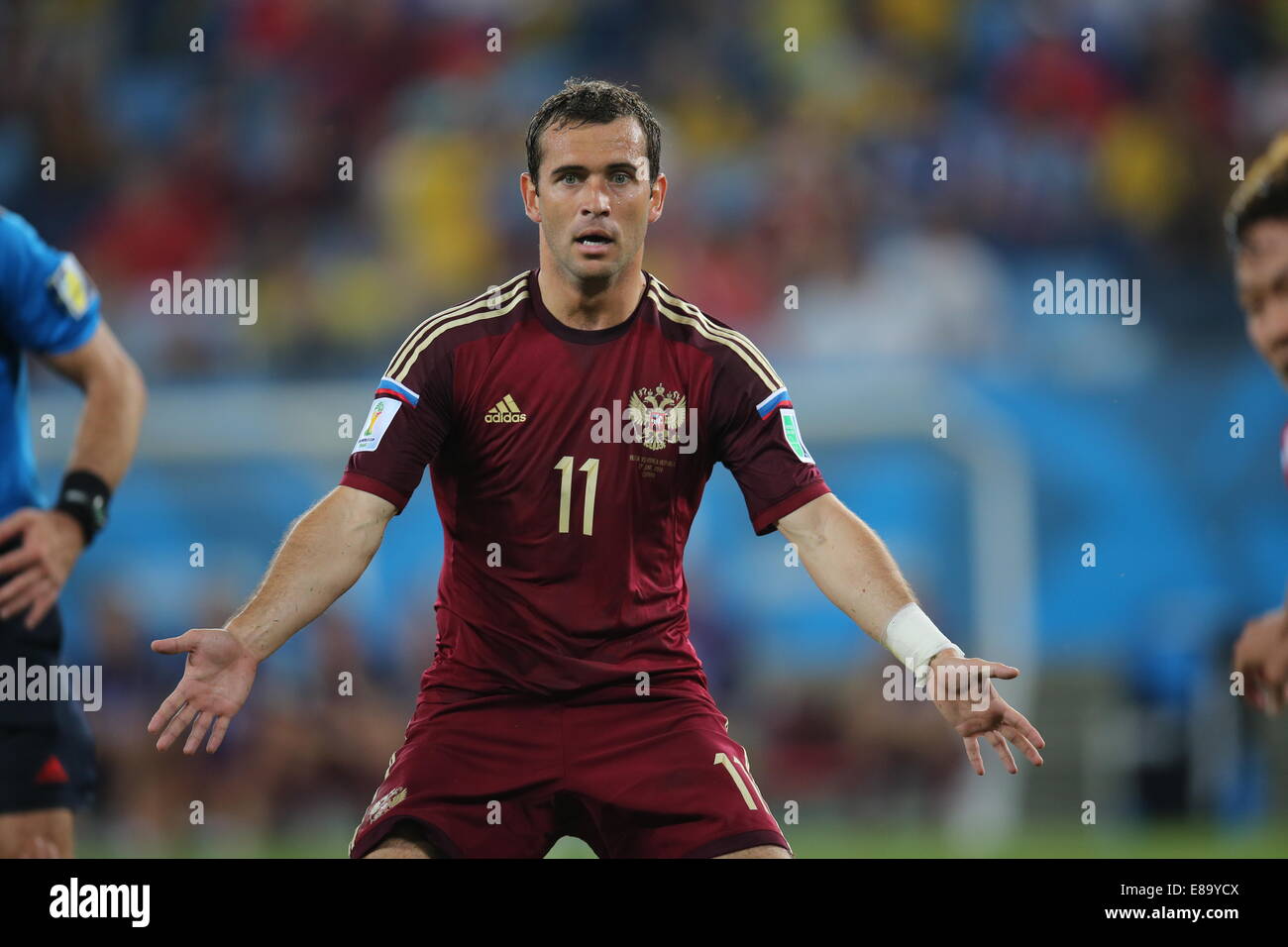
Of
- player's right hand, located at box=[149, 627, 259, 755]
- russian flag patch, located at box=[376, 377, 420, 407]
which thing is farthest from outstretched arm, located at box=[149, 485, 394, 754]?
russian flag patch, located at box=[376, 377, 420, 407]

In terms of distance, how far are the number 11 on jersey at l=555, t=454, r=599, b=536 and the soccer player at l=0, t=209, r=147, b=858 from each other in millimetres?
1802

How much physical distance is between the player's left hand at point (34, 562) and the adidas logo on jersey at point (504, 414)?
1630 mm

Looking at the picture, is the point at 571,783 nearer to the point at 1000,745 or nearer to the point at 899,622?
the point at 899,622

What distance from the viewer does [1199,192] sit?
12.9 m

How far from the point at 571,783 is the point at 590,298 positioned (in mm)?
1480

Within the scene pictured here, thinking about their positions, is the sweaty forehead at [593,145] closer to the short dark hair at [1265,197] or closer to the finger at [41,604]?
the short dark hair at [1265,197]

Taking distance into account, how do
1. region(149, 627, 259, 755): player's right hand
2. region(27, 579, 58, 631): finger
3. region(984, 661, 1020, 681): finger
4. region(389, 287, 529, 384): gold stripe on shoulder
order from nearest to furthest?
region(149, 627, 259, 755): player's right hand → region(984, 661, 1020, 681): finger → region(389, 287, 529, 384): gold stripe on shoulder → region(27, 579, 58, 631): finger

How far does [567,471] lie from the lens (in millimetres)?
5043

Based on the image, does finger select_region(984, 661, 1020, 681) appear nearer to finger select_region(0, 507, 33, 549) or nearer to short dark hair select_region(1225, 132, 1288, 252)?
short dark hair select_region(1225, 132, 1288, 252)

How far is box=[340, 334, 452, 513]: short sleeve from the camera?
4883 mm

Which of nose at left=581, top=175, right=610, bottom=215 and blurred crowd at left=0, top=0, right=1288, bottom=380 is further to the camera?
blurred crowd at left=0, top=0, right=1288, bottom=380

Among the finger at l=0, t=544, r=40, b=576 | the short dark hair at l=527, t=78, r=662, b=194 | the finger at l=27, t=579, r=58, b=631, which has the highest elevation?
the short dark hair at l=527, t=78, r=662, b=194

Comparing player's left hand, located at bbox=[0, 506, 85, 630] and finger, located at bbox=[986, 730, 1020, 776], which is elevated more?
player's left hand, located at bbox=[0, 506, 85, 630]

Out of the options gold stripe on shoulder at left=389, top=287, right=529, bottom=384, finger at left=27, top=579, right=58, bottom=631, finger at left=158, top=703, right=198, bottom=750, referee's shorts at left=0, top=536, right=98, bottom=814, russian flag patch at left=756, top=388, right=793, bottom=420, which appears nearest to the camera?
finger at left=158, top=703, right=198, bottom=750
